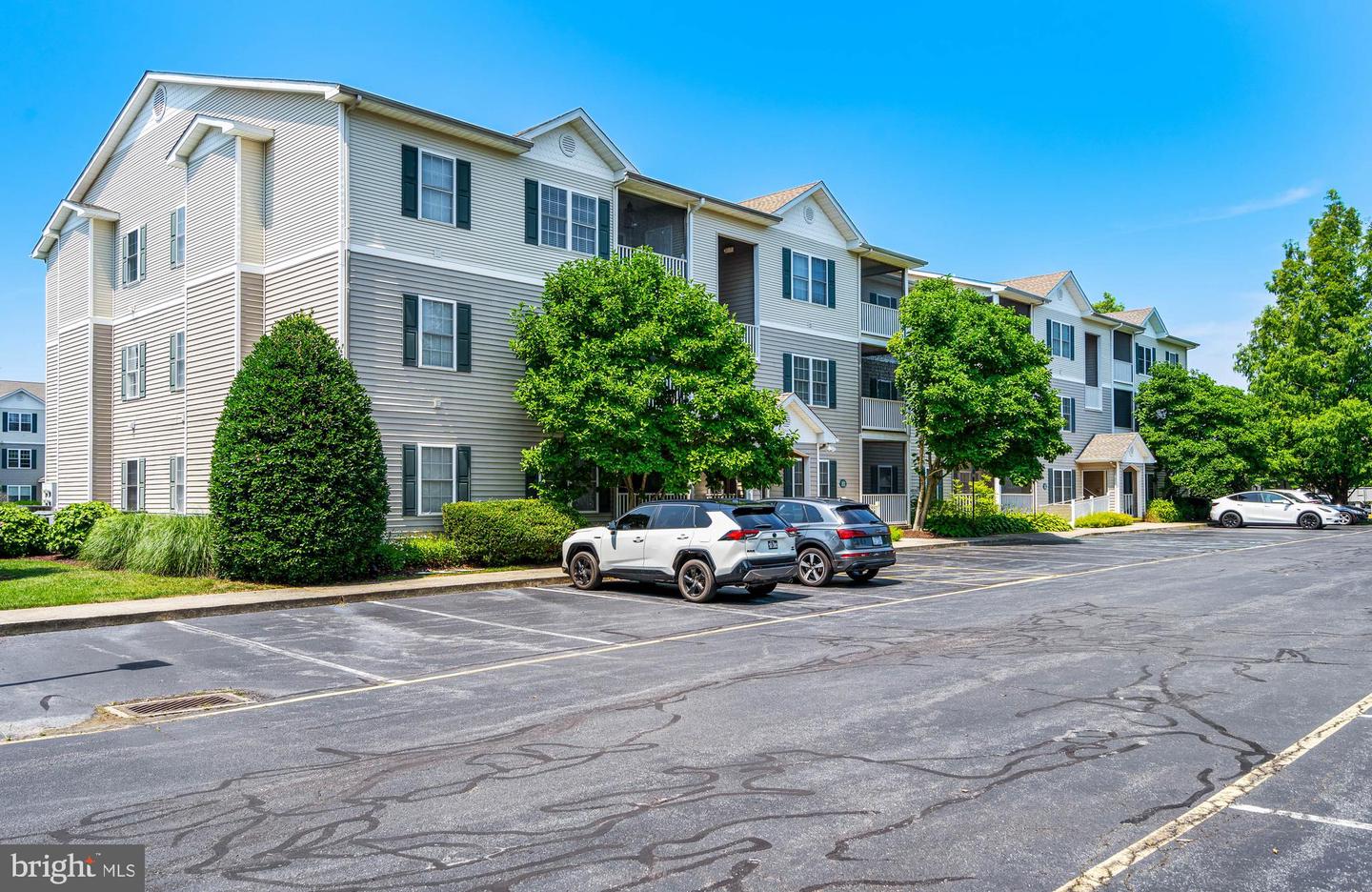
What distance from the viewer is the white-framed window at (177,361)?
24.7 meters

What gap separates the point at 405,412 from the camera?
842 inches

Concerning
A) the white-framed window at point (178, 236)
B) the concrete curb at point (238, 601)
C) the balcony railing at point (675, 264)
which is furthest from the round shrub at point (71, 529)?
the balcony railing at point (675, 264)

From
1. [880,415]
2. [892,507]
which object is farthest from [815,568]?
[880,415]

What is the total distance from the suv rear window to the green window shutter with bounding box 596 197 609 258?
10.1 meters

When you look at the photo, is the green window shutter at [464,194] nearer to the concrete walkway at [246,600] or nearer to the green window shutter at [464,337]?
the green window shutter at [464,337]

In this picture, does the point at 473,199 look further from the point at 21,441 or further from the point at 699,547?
the point at 21,441

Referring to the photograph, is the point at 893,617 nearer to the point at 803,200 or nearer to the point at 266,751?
the point at 266,751

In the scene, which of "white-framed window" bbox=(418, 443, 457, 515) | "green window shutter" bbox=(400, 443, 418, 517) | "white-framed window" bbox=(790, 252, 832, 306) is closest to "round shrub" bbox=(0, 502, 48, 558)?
"green window shutter" bbox=(400, 443, 418, 517)

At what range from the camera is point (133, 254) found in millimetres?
27625

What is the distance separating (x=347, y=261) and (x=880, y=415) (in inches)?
836

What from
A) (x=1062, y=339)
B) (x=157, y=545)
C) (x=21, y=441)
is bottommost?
(x=157, y=545)

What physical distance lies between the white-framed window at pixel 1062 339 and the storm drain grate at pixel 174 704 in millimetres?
42518

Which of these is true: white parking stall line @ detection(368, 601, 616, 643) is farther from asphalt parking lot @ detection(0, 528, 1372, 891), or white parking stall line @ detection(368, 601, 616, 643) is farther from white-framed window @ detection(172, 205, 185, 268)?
white-framed window @ detection(172, 205, 185, 268)

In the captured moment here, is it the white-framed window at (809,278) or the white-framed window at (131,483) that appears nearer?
the white-framed window at (131,483)
